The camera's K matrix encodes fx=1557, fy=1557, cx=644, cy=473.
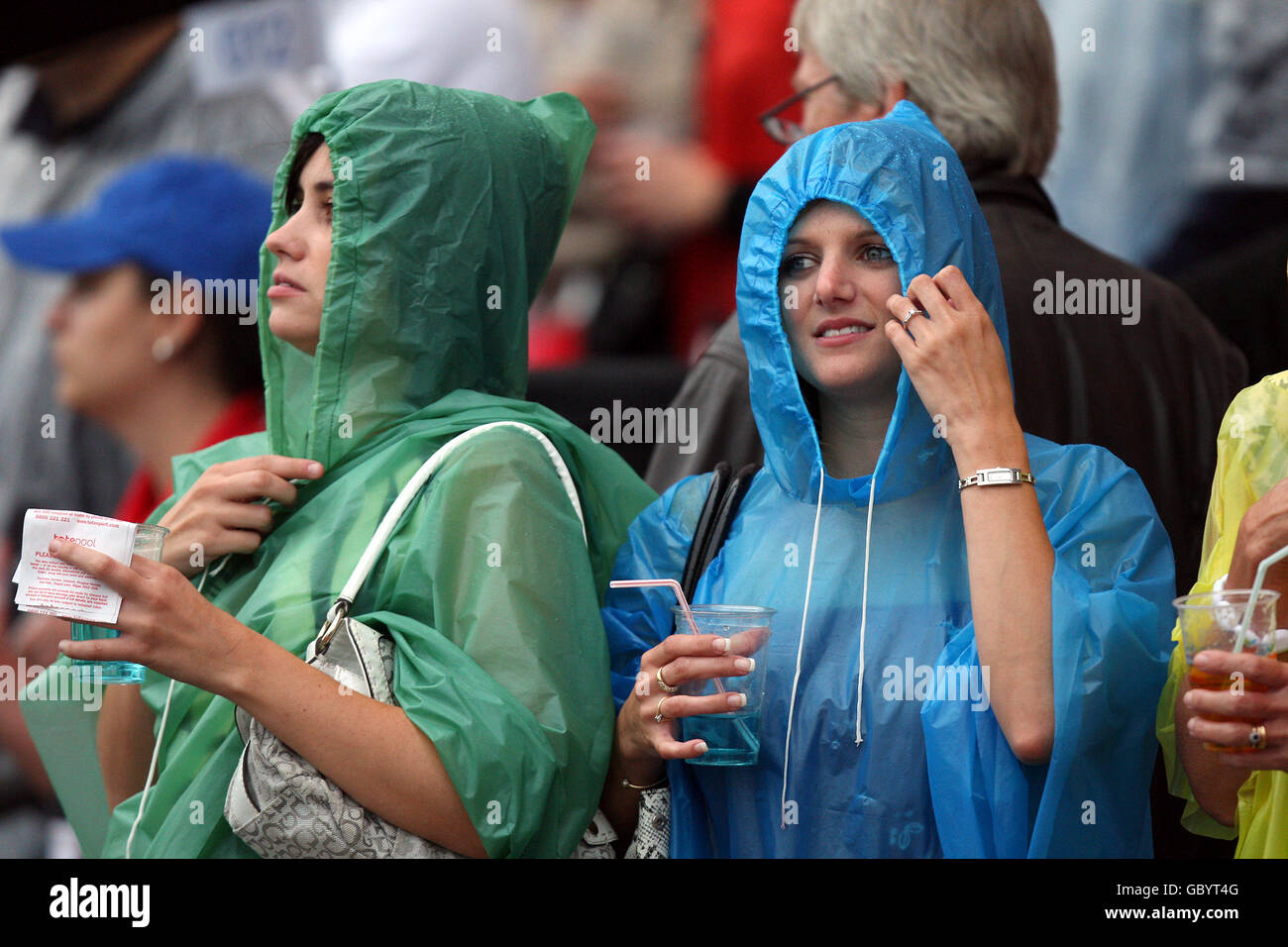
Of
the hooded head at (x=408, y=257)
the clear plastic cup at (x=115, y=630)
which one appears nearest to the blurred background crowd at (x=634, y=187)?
the hooded head at (x=408, y=257)

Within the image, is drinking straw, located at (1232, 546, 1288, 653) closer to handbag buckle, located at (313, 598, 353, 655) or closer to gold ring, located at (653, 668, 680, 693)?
gold ring, located at (653, 668, 680, 693)

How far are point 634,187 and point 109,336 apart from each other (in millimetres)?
1342

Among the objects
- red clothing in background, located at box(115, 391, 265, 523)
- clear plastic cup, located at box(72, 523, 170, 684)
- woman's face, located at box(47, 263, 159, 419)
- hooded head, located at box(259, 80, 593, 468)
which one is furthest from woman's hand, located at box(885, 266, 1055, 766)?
woman's face, located at box(47, 263, 159, 419)

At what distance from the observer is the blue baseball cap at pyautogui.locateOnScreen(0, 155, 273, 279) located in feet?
12.1

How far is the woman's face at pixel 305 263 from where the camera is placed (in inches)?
97.3

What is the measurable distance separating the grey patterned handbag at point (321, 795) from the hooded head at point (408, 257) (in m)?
0.40

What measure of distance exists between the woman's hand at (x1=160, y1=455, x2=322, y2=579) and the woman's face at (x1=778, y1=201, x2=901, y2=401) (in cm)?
79

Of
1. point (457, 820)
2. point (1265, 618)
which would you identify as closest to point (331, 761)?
point (457, 820)

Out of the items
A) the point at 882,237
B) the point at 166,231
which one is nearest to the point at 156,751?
the point at 882,237

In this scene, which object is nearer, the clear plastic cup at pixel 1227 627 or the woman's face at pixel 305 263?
the clear plastic cup at pixel 1227 627

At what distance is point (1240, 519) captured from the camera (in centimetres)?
210

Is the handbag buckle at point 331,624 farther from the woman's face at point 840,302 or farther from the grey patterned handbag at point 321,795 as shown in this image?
the woman's face at point 840,302
